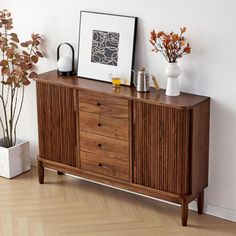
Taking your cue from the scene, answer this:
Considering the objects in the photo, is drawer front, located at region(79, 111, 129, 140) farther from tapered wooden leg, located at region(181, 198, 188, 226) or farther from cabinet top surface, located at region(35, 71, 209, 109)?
tapered wooden leg, located at region(181, 198, 188, 226)

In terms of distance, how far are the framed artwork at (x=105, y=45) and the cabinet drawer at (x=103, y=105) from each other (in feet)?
0.72

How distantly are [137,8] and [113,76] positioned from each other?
1.64ft

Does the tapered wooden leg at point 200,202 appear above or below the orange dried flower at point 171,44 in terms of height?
below

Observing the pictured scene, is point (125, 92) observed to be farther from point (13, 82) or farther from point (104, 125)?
point (13, 82)

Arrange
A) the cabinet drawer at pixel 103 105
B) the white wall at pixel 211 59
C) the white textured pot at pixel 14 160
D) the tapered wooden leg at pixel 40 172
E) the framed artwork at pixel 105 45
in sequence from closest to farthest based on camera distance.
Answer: the white wall at pixel 211 59 < the cabinet drawer at pixel 103 105 < the framed artwork at pixel 105 45 < the tapered wooden leg at pixel 40 172 < the white textured pot at pixel 14 160

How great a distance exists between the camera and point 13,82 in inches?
204

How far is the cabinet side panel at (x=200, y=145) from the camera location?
13.9ft

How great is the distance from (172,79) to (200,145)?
47 cm

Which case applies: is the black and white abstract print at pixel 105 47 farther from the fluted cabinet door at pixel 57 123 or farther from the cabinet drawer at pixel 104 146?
the cabinet drawer at pixel 104 146

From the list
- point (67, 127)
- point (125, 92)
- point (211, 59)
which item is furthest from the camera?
point (67, 127)

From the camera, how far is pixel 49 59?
5.13m

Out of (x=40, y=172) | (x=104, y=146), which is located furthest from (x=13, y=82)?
(x=104, y=146)

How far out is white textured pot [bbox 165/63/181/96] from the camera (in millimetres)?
4336

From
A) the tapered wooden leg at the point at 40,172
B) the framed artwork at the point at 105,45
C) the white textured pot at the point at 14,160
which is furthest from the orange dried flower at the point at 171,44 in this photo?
the white textured pot at the point at 14,160
